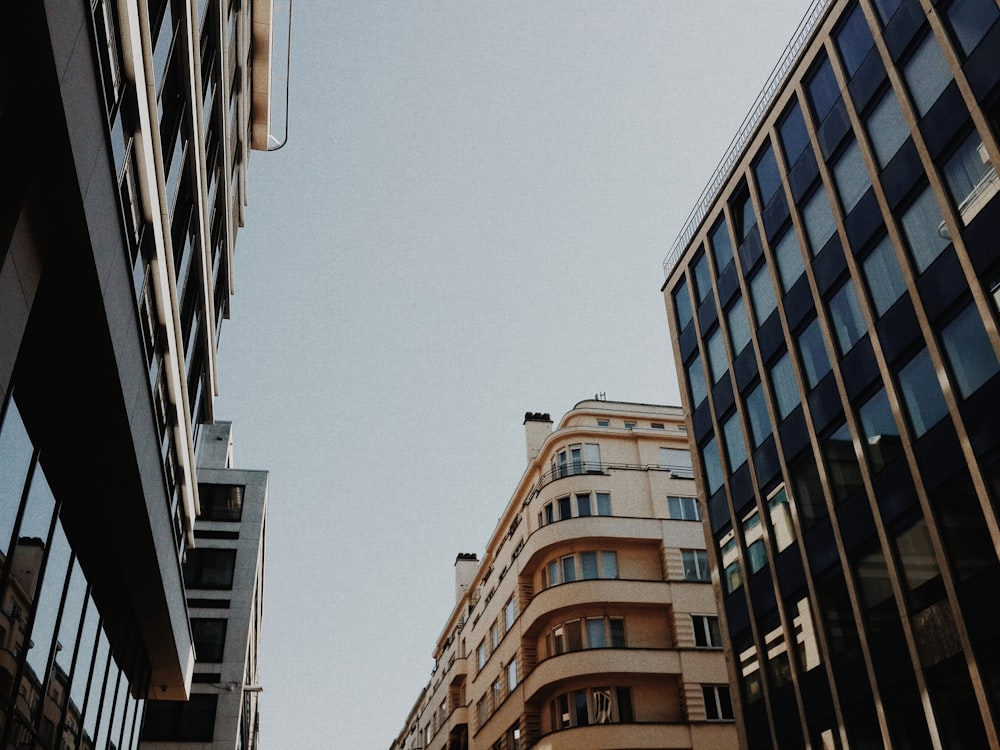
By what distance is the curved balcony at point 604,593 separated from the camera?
1384 inches

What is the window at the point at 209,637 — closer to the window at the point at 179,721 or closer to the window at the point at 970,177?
the window at the point at 179,721

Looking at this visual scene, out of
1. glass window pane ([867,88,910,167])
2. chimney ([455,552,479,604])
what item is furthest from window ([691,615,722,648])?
chimney ([455,552,479,604])

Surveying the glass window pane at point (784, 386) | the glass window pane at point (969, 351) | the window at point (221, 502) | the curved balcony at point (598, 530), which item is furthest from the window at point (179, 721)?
the glass window pane at point (969, 351)

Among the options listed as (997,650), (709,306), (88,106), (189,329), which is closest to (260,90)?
(189,329)

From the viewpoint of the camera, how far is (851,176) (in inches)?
848

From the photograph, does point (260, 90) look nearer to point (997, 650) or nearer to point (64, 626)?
point (64, 626)

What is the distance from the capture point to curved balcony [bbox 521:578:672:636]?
35156 millimetres

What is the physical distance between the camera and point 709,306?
29.0 meters

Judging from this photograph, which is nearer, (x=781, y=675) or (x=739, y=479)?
(x=781, y=675)

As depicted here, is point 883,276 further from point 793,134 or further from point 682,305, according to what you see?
point 682,305

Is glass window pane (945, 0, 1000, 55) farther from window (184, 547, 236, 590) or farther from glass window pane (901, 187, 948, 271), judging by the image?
window (184, 547, 236, 590)

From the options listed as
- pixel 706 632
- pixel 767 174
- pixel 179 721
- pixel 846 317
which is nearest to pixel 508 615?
pixel 706 632

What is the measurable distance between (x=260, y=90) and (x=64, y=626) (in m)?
18.5

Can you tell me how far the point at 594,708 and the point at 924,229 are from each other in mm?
22229
